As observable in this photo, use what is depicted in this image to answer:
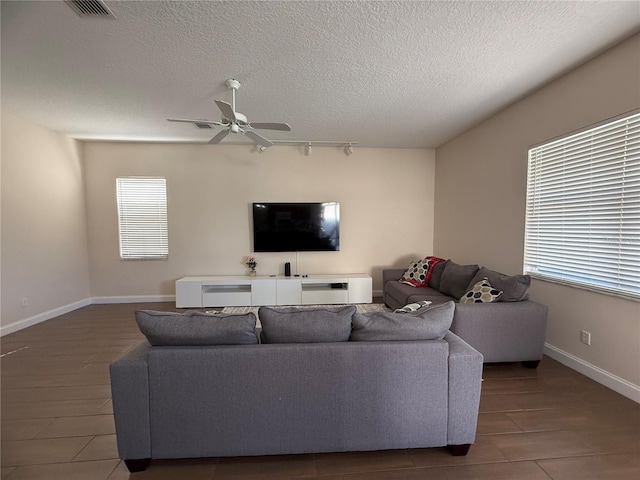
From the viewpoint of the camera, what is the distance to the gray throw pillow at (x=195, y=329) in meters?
1.46

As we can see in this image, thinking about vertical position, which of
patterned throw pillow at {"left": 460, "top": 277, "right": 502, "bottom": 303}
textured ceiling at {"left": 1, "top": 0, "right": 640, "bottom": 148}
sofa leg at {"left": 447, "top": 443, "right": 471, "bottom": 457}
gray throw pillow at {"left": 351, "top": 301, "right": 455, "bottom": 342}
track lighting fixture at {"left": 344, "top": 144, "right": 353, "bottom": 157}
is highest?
textured ceiling at {"left": 1, "top": 0, "right": 640, "bottom": 148}

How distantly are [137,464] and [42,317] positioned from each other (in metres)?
3.74

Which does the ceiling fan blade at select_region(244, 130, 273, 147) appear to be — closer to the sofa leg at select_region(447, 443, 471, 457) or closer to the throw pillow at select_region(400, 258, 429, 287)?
the throw pillow at select_region(400, 258, 429, 287)

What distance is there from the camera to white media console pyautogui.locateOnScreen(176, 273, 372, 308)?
4.34m

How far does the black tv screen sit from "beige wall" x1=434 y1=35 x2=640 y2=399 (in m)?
2.04

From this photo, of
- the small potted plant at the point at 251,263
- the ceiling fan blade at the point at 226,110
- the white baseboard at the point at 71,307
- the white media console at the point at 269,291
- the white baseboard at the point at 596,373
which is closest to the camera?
the white baseboard at the point at 596,373

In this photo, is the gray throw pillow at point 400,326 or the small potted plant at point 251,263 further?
the small potted plant at point 251,263

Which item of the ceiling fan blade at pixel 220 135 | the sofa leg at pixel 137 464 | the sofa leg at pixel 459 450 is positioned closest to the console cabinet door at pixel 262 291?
the ceiling fan blade at pixel 220 135

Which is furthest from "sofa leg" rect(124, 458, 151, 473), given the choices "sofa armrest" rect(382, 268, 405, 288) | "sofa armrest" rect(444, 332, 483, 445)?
"sofa armrest" rect(382, 268, 405, 288)

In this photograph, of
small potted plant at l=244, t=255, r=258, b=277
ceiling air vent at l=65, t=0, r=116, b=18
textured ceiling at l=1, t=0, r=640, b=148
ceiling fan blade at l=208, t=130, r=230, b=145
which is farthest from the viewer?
small potted plant at l=244, t=255, r=258, b=277

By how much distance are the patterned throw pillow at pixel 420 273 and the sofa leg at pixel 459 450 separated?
2.56 metres

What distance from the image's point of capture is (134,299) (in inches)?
187

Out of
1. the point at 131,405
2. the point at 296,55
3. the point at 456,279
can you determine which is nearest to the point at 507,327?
the point at 456,279

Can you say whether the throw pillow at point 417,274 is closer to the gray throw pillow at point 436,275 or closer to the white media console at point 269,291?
the gray throw pillow at point 436,275
